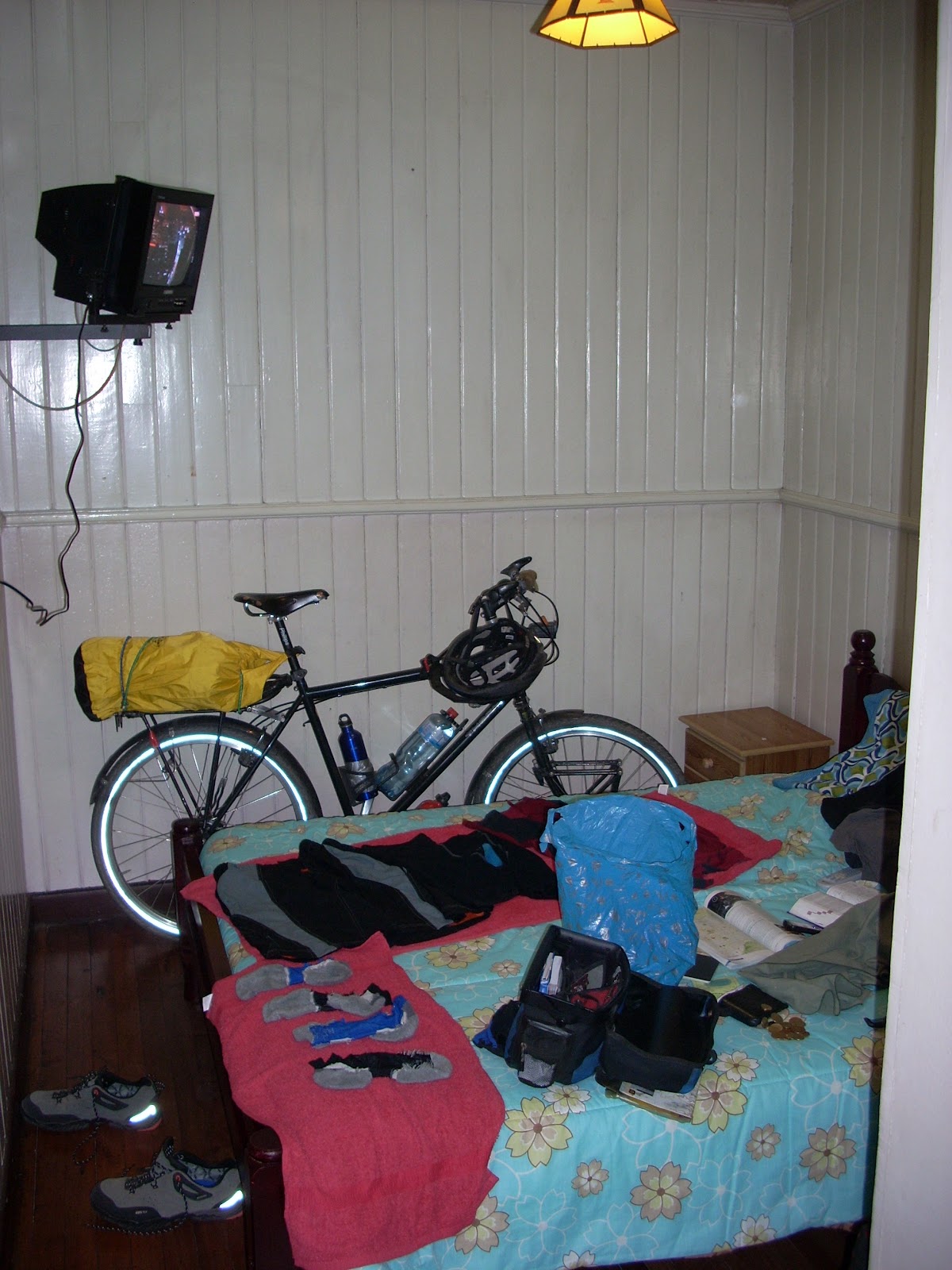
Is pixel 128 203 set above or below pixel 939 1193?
above

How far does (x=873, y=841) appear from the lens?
2736 millimetres

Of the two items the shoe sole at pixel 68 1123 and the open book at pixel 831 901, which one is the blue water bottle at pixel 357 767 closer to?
the shoe sole at pixel 68 1123

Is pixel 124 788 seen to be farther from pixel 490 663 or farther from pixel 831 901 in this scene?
pixel 831 901

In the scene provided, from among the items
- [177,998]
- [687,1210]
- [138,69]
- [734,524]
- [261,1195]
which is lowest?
[177,998]

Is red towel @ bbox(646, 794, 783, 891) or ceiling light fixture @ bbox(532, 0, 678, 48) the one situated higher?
ceiling light fixture @ bbox(532, 0, 678, 48)

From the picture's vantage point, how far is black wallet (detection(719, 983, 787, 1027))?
6.94ft

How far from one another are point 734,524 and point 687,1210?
2.60 meters

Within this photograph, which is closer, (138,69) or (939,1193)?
(939,1193)

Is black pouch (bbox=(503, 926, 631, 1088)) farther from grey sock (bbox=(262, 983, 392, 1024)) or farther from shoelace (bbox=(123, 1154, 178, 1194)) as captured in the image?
shoelace (bbox=(123, 1154, 178, 1194))

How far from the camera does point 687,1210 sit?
1.91 m

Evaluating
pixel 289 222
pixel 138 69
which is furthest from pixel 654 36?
pixel 138 69

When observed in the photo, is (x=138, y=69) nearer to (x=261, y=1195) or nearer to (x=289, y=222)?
(x=289, y=222)

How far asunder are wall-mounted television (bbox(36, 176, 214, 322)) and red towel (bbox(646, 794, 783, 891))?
1925 mm

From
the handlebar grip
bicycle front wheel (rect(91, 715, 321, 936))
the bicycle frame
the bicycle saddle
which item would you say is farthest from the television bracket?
the handlebar grip
